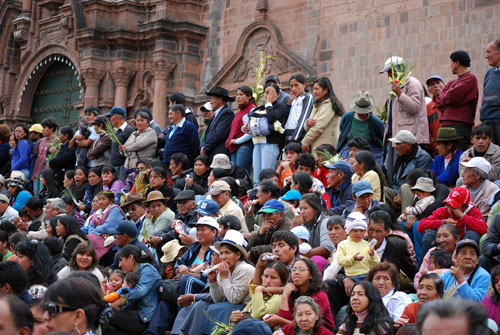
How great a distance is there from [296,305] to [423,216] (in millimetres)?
2694

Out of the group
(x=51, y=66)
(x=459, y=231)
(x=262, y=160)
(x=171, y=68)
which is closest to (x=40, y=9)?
(x=51, y=66)

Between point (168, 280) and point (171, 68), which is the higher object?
point (171, 68)

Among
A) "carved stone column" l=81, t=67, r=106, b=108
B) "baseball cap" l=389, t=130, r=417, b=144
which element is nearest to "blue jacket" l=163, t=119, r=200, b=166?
"baseball cap" l=389, t=130, r=417, b=144

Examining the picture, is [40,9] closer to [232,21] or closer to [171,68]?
[171,68]

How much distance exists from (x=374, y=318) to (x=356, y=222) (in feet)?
5.23

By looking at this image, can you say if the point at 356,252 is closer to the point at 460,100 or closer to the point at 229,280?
the point at 229,280

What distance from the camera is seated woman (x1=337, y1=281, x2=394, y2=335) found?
7.36 meters

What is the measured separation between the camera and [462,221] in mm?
9148

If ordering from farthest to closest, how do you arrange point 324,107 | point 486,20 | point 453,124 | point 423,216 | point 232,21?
point 232,21 < point 486,20 < point 324,107 < point 453,124 < point 423,216

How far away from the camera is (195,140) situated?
1460 cm

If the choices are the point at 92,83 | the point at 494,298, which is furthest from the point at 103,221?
the point at 92,83

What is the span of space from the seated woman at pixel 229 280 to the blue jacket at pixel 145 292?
0.94 m

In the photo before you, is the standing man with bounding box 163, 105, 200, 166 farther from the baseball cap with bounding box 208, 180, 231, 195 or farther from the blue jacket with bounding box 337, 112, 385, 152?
the baseball cap with bounding box 208, 180, 231, 195

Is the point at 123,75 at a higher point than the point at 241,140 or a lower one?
higher
